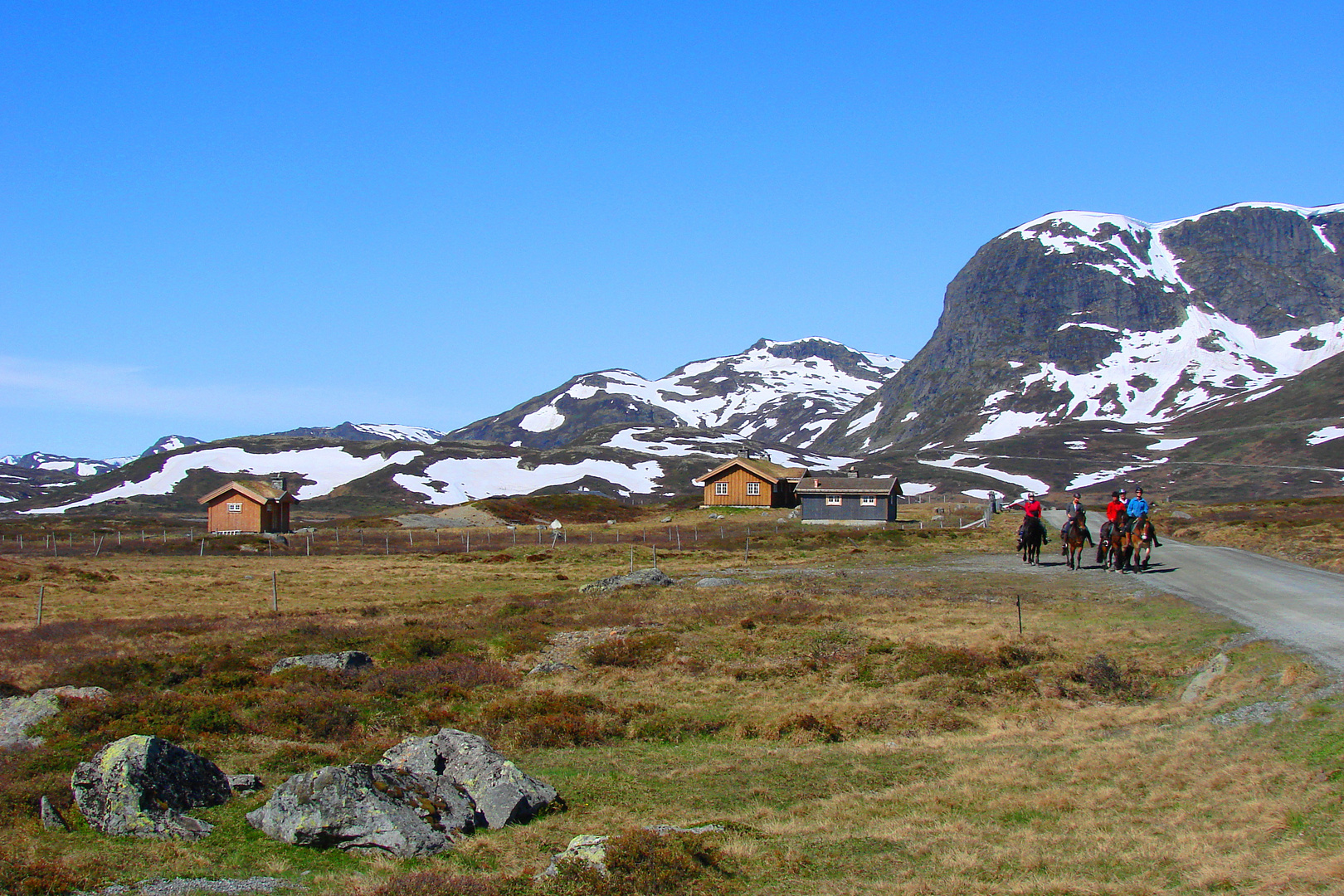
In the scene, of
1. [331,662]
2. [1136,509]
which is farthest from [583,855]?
[1136,509]

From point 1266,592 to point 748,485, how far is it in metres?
83.7

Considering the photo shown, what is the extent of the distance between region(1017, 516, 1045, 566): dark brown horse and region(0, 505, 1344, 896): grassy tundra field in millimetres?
4932

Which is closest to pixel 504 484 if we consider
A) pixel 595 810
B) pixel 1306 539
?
pixel 1306 539

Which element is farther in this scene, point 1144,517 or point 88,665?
point 1144,517

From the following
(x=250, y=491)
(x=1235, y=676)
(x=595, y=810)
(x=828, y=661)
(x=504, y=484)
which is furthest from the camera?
(x=504, y=484)

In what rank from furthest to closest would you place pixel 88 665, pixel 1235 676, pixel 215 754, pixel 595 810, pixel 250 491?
pixel 250 491 < pixel 88 665 < pixel 1235 676 < pixel 215 754 < pixel 595 810

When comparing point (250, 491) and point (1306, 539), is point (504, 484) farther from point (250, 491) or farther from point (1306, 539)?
point (1306, 539)

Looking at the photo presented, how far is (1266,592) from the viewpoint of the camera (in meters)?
30.0

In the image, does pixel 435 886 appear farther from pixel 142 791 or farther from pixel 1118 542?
pixel 1118 542

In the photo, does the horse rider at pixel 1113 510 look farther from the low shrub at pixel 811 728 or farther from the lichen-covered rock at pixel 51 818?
the lichen-covered rock at pixel 51 818

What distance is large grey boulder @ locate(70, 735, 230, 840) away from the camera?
12539 mm

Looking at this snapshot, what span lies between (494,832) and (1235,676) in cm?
1505

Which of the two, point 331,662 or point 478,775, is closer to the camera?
point 478,775

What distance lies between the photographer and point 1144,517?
37.7 metres
